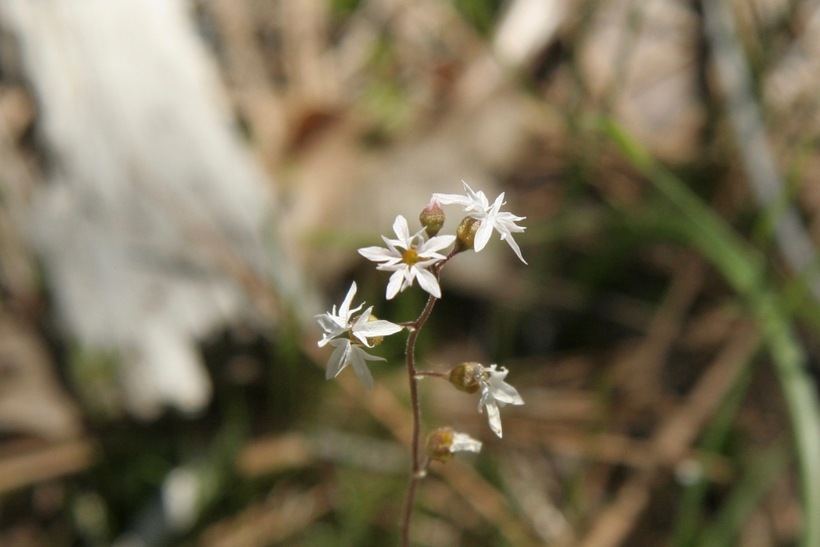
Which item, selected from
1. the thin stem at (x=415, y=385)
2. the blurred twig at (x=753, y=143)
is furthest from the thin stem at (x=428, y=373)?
the blurred twig at (x=753, y=143)

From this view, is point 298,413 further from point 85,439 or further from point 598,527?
point 598,527

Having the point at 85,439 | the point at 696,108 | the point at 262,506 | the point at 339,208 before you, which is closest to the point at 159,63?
the point at 339,208

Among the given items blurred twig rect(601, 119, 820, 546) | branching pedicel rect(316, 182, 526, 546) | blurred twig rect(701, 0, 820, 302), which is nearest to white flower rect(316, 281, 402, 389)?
branching pedicel rect(316, 182, 526, 546)

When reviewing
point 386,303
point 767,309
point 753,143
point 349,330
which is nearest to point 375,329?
point 349,330

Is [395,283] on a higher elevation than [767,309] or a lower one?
lower

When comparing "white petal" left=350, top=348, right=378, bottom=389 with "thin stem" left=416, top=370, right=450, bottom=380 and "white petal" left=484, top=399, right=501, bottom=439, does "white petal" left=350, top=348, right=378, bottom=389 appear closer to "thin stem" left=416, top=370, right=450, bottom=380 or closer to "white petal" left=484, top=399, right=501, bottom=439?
"thin stem" left=416, top=370, right=450, bottom=380

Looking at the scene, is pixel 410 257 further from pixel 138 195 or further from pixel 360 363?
pixel 138 195
